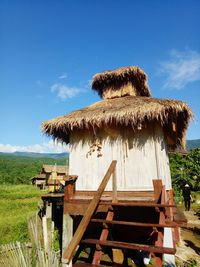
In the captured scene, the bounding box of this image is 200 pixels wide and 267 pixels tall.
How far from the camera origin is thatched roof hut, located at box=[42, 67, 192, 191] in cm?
679

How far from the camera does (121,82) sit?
10211mm

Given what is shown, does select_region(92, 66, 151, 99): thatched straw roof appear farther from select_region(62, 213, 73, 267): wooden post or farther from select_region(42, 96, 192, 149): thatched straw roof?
select_region(62, 213, 73, 267): wooden post

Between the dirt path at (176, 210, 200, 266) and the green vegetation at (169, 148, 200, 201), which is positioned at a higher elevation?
the green vegetation at (169, 148, 200, 201)

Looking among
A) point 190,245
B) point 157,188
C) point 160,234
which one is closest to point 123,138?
point 157,188

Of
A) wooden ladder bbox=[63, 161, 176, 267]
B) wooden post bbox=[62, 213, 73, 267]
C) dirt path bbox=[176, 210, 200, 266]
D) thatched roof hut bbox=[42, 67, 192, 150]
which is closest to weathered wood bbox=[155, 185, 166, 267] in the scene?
wooden ladder bbox=[63, 161, 176, 267]

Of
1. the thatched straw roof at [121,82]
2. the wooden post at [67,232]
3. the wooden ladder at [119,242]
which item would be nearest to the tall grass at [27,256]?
the wooden post at [67,232]

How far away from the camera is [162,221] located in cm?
454

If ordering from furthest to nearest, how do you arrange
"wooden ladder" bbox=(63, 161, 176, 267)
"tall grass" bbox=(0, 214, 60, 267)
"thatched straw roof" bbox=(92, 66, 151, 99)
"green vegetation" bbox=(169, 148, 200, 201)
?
"green vegetation" bbox=(169, 148, 200, 201) → "thatched straw roof" bbox=(92, 66, 151, 99) → "tall grass" bbox=(0, 214, 60, 267) → "wooden ladder" bbox=(63, 161, 176, 267)

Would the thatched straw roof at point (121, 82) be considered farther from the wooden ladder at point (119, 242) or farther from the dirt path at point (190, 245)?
the dirt path at point (190, 245)

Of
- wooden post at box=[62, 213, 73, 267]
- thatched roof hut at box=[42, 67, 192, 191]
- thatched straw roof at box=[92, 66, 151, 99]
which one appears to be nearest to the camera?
wooden post at box=[62, 213, 73, 267]

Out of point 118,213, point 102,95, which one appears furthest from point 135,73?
point 118,213

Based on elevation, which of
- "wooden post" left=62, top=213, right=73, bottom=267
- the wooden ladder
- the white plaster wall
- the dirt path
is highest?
the white plaster wall

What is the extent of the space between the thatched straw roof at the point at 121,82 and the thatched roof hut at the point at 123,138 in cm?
270

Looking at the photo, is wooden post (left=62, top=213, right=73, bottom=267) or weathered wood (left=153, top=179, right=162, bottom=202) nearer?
weathered wood (left=153, top=179, right=162, bottom=202)
